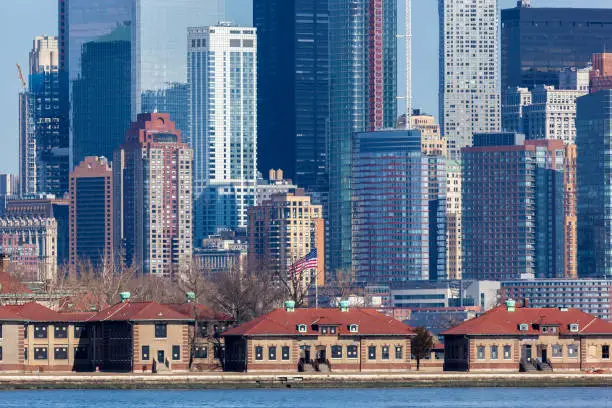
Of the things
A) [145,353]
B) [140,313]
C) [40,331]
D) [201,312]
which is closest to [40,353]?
[40,331]

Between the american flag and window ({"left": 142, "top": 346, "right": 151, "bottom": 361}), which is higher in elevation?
the american flag

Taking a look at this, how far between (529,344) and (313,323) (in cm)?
1343

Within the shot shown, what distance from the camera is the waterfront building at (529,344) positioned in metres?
150

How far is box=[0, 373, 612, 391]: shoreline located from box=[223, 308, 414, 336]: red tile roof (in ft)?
10.2

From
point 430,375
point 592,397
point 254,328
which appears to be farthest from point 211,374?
point 592,397

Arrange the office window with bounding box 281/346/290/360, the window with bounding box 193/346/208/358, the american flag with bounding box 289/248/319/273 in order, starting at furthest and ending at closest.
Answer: the american flag with bounding box 289/248/319/273, the window with bounding box 193/346/208/358, the office window with bounding box 281/346/290/360

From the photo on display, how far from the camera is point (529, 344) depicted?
5955 inches

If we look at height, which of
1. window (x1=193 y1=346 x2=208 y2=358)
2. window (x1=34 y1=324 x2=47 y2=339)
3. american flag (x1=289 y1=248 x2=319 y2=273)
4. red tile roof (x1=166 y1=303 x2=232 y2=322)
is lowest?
window (x1=193 y1=346 x2=208 y2=358)

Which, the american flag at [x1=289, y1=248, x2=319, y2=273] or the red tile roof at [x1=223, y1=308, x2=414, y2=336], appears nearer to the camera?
the red tile roof at [x1=223, y1=308, x2=414, y2=336]

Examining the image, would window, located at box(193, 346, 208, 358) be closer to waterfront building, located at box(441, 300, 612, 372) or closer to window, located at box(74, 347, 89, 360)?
window, located at box(74, 347, 89, 360)

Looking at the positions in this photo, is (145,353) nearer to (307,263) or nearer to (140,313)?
(140,313)

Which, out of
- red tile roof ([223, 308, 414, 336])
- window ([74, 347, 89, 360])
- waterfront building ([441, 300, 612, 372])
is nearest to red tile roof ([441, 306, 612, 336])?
waterfront building ([441, 300, 612, 372])

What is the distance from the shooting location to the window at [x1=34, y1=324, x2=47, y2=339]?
499ft

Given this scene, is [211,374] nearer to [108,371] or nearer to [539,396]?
[108,371]
